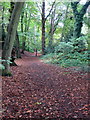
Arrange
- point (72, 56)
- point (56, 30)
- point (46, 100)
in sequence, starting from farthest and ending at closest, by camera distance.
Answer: point (56, 30)
point (72, 56)
point (46, 100)

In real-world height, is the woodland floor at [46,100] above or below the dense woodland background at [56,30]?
below

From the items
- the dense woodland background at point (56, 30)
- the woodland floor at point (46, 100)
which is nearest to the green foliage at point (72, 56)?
the dense woodland background at point (56, 30)

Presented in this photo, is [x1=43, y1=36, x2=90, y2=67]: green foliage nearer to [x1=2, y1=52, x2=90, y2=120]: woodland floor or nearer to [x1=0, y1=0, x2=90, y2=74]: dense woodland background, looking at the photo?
[x1=0, y1=0, x2=90, y2=74]: dense woodland background

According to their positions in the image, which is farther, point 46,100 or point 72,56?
point 72,56

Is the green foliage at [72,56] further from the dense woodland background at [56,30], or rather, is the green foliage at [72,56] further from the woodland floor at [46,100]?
the woodland floor at [46,100]

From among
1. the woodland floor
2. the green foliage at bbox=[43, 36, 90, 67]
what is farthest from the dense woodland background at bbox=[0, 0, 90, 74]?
the woodland floor

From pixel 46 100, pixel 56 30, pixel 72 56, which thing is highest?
pixel 56 30

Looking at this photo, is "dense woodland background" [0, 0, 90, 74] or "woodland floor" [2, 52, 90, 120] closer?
"woodland floor" [2, 52, 90, 120]

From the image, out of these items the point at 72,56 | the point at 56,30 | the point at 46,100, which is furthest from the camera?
the point at 56,30

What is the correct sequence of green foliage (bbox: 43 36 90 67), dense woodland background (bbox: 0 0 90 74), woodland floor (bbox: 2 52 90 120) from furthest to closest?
1. green foliage (bbox: 43 36 90 67)
2. dense woodland background (bbox: 0 0 90 74)
3. woodland floor (bbox: 2 52 90 120)

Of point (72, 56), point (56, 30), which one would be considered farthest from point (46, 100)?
point (56, 30)

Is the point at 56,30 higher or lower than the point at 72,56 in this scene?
higher

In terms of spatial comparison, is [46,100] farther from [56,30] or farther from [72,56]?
[56,30]

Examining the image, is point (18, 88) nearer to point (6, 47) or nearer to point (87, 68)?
point (6, 47)
